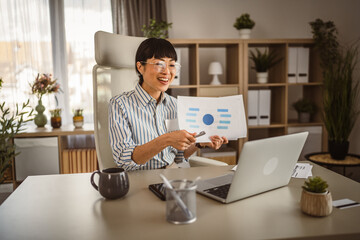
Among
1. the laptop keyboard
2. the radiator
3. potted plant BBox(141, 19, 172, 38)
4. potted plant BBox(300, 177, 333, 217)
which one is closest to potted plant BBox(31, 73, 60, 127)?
the radiator

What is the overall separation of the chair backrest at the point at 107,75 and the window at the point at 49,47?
64.5 inches

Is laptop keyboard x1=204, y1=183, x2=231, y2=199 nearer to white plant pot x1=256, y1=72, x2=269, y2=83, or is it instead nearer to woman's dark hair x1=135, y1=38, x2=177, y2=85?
woman's dark hair x1=135, y1=38, x2=177, y2=85

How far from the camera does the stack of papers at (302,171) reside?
1.31 metres

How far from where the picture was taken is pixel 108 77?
1.82m

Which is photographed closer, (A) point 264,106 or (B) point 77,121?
(B) point 77,121

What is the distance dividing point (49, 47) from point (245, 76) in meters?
1.93

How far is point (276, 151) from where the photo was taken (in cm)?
102

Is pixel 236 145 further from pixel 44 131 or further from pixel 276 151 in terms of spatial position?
pixel 276 151

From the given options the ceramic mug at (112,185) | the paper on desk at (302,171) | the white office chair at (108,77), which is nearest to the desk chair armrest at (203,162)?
the white office chair at (108,77)

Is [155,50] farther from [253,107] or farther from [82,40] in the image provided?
[82,40]

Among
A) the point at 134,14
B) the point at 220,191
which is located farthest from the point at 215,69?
the point at 220,191

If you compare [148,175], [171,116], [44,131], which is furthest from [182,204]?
[44,131]

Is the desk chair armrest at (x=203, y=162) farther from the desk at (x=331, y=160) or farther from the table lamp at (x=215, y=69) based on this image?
the table lamp at (x=215, y=69)

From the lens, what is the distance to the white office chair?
1.71 meters
